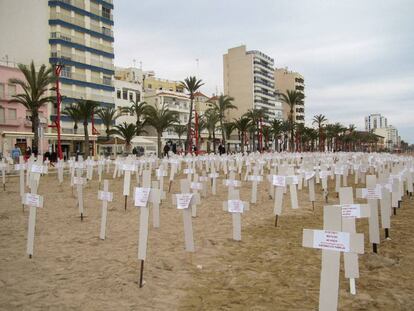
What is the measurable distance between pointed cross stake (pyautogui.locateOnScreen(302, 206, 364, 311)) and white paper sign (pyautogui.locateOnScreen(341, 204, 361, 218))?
1.10 metres

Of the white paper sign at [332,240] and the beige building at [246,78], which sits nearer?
the white paper sign at [332,240]

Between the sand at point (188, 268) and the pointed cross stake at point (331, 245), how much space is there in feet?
1.85

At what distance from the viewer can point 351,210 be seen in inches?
179

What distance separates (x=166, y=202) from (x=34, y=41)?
165 ft

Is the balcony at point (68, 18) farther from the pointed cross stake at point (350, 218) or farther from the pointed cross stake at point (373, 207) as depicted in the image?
the pointed cross stake at point (350, 218)

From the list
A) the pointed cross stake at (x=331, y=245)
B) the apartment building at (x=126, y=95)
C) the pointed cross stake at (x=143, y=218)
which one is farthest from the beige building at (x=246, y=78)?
the pointed cross stake at (x=331, y=245)

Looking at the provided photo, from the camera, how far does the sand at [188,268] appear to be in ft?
13.7

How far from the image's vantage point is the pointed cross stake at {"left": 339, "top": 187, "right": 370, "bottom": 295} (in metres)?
4.37

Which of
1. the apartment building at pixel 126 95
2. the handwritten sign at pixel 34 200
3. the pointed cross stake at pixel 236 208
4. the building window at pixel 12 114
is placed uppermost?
the apartment building at pixel 126 95

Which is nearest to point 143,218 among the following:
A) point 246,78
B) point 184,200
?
point 184,200

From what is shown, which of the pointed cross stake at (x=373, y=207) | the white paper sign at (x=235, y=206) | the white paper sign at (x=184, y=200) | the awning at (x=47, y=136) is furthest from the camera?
the awning at (x=47, y=136)

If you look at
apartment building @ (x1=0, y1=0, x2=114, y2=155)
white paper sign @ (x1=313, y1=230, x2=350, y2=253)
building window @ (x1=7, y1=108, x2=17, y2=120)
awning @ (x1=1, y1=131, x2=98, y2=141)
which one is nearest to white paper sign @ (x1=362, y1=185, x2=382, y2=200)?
white paper sign @ (x1=313, y1=230, x2=350, y2=253)

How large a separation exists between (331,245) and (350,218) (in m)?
1.31

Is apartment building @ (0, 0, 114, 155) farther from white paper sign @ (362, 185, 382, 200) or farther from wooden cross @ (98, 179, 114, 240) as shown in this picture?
white paper sign @ (362, 185, 382, 200)
